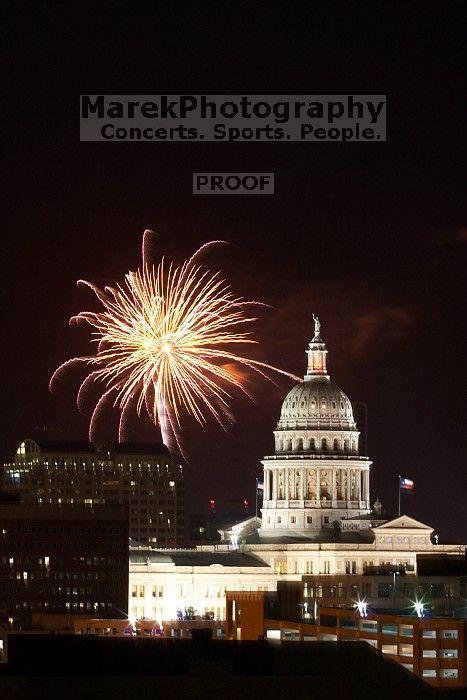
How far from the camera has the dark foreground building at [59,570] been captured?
634 feet

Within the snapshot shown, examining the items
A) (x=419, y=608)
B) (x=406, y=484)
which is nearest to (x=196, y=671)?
(x=419, y=608)

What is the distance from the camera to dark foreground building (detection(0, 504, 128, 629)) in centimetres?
19325

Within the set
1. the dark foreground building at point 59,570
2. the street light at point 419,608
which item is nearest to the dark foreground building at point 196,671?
the street light at point 419,608

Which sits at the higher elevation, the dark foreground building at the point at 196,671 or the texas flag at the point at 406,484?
the texas flag at the point at 406,484

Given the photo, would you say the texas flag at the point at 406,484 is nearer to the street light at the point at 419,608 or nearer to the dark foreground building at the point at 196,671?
the street light at the point at 419,608

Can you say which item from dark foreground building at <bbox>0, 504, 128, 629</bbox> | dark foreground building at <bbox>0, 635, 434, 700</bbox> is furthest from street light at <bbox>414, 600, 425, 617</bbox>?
dark foreground building at <bbox>0, 635, 434, 700</bbox>

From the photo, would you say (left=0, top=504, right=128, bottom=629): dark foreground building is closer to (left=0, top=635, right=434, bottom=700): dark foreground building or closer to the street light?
the street light

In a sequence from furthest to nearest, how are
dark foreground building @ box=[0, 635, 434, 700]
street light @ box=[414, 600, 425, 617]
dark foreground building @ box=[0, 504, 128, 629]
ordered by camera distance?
dark foreground building @ box=[0, 504, 128, 629] < street light @ box=[414, 600, 425, 617] < dark foreground building @ box=[0, 635, 434, 700]

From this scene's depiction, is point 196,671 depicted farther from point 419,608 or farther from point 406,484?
point 406,484

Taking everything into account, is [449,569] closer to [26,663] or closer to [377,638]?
[377,638]

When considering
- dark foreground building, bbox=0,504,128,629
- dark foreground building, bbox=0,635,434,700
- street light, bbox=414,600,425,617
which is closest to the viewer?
dark foreground building, bbox=0,635,434,700

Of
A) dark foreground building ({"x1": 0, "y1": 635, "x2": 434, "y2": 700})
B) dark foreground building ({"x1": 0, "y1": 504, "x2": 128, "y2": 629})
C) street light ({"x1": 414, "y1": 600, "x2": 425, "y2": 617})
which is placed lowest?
dark foreground building ({"x1": 0, "y1": 635, "x2": 434, "y2": 700})

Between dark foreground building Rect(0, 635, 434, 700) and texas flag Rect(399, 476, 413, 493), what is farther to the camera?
texas flag Rect(399, 476, 413, 493)

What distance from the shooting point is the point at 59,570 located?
197 m
